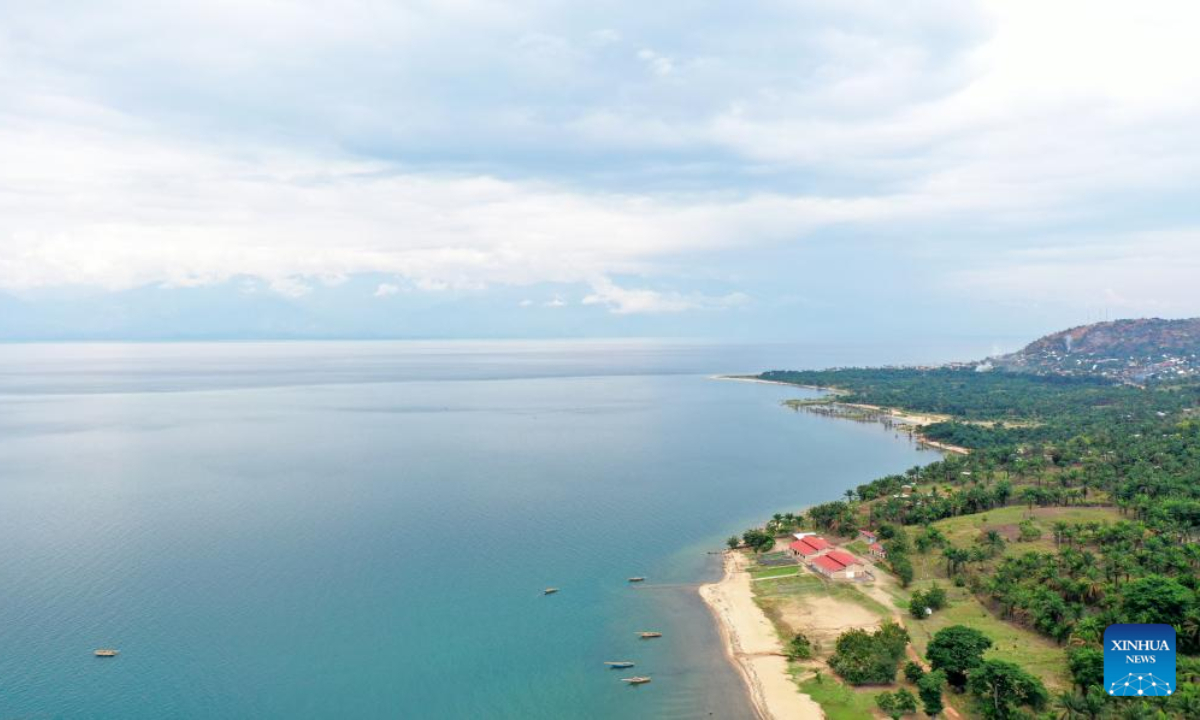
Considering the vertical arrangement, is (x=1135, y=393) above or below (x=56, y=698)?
above

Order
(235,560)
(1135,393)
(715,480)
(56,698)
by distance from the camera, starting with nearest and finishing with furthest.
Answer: (56,698) < (235,560) < (715,480) < (1135,393)

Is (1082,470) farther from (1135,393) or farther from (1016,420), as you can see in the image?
(1135,393)

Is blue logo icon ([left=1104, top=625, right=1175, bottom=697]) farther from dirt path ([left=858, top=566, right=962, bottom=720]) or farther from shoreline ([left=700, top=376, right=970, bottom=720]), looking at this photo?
dirt path ([left=858, top=566, right=962, bottom=720])

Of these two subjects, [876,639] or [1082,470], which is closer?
[876,639]

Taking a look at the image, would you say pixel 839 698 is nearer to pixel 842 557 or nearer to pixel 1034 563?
pixel 842 557

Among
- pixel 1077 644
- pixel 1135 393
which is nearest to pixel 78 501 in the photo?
pixel 1077 644

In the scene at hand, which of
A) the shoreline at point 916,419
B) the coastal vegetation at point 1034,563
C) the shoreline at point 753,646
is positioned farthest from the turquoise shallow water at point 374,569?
the coastal vegetation at point 1034,563

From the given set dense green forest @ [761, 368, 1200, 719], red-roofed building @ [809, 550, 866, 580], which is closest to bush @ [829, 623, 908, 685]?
dense green forest @ [761, 368, 1200, 719]
